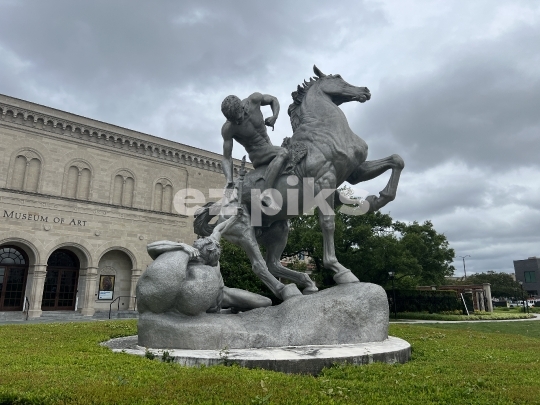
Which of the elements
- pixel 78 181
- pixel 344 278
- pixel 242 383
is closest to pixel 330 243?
pixel 344 278

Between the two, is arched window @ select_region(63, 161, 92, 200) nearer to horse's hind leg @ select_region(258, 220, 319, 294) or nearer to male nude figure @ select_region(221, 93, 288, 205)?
male nude figure @ select_region(221, 93, 288, 205)

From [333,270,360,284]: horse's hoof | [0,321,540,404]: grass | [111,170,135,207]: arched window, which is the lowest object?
[0,321,540,404]: grass

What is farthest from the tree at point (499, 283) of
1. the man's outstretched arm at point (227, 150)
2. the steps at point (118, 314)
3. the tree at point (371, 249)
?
the man's outstretched arm at point (227, 150)

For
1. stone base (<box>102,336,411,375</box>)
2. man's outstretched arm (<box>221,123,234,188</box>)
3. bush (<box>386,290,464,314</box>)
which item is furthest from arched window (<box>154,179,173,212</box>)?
stone base (<box>102,336,411,375</box>)

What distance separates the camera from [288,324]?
5594 millimetres

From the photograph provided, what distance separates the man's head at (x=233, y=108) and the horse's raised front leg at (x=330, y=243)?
1.70 m

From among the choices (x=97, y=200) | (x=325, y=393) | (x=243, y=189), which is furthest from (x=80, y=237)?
(x=325, y=393)

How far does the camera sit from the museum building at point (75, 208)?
2506cm

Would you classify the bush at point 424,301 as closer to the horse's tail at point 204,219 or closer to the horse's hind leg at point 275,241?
the horse's hind leg at point 275,241

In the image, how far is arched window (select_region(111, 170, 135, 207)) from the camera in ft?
97.7

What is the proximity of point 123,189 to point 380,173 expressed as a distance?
26.3 m

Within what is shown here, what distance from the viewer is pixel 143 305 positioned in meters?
5.34

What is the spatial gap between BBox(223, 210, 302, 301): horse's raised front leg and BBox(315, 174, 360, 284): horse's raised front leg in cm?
86

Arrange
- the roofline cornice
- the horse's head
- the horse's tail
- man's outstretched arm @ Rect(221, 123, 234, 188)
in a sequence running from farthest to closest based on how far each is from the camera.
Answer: the roofline cornice, the horse's head, man's outstretched arm @ Rect(221, 123, 234, 188), the horse's tail
